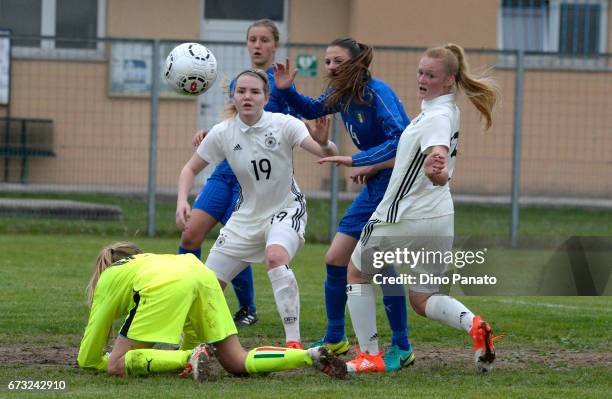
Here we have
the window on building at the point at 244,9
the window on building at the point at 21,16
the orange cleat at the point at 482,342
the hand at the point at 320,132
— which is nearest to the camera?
the orange cleat at the point at 482,342

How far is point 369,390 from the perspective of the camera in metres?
6.03

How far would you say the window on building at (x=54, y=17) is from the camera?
69.4ft

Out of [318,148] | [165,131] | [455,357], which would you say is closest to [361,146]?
[318,148]

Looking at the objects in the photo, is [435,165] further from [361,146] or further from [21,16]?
[21,16]

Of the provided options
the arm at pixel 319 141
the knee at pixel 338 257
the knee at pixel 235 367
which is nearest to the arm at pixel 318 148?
the arm at pixel 319 141

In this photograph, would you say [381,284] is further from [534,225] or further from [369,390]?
[534,225]

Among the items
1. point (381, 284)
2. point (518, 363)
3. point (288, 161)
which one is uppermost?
point (288, 161)

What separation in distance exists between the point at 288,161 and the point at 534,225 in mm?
9408

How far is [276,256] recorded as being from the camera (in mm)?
7164

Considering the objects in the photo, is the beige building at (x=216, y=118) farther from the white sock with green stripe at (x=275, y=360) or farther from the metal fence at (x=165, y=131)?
the white sock with green stripe at (x=275, y=360)

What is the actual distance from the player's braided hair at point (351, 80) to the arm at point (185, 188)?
948 millimetres

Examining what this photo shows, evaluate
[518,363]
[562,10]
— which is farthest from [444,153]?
[562,10]

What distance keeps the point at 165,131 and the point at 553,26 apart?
825cm

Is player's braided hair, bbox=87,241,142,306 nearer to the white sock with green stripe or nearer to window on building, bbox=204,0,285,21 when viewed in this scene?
the white sock with green stripe
